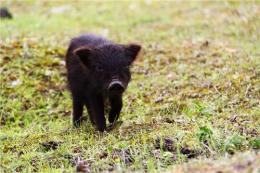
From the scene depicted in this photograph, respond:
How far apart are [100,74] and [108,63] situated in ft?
0.57

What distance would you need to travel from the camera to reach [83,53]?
7703mm

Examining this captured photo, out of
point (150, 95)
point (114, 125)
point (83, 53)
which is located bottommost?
point (150, 95)

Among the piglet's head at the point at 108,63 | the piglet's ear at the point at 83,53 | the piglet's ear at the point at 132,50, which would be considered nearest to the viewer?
the piglet's head at the point at 108,63

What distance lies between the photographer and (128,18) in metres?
16.5

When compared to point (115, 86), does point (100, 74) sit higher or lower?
lower

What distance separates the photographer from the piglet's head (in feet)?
24.2

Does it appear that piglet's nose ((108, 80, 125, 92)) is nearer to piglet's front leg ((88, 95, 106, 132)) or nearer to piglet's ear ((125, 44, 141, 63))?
piglet's front leg ((88, 95, 106, 132))

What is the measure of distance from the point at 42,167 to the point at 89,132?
1.71m

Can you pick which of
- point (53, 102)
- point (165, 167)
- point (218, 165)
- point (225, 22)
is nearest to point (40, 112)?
point (53, 102)

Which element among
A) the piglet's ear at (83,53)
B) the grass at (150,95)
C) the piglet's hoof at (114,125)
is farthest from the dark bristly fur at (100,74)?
the grass at (150,95)

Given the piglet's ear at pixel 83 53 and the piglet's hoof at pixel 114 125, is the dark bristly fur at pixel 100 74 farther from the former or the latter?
the piglet's hoof at pixel 114 125

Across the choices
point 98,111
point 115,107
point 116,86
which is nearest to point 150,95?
point 115,107

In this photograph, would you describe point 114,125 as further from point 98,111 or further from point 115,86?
point 115,86

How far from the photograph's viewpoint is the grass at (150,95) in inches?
235
